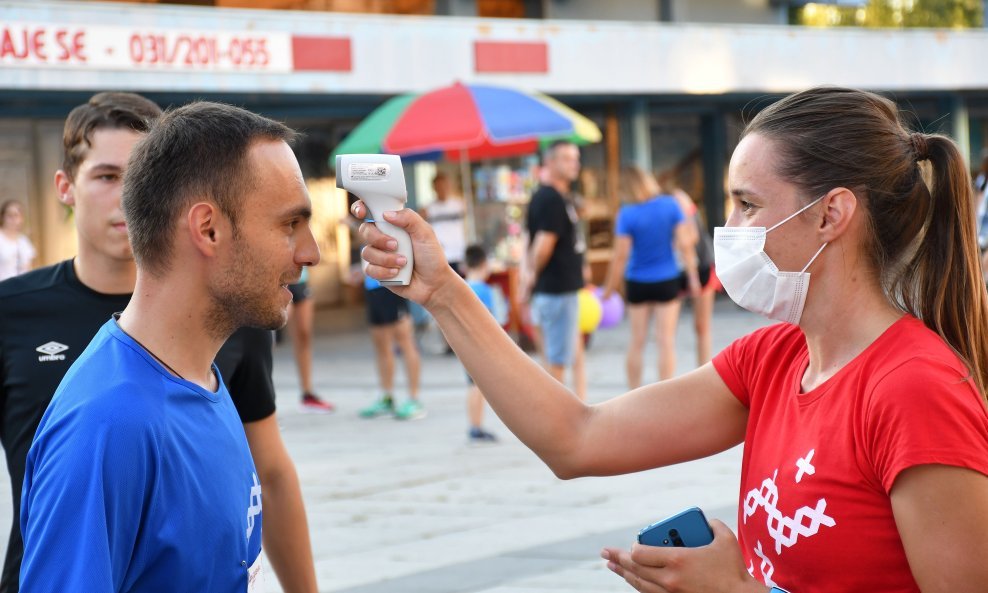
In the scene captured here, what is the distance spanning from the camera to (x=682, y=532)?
2.23 metres

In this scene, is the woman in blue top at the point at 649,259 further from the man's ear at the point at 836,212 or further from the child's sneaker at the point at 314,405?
the man's ear at the point at 836,212

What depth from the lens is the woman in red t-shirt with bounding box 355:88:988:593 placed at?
196 cm

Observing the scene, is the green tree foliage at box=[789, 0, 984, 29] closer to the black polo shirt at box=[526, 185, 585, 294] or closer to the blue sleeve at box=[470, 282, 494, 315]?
the blue sleeve at box=[470, 282, 494, 315]

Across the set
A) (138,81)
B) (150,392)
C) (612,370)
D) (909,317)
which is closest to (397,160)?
(150,392)

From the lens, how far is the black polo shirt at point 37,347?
2.75 metres

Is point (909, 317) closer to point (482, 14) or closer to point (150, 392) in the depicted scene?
point (150, 392)

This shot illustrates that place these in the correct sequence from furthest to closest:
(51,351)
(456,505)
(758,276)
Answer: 1. (456,505)
2. (51,351)
3. (758,276)

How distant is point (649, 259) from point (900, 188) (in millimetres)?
7200

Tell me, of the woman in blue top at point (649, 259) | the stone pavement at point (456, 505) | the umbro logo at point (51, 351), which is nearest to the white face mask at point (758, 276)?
the umbro logo at point (51, 351)

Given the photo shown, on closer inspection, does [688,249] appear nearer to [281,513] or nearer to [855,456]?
[281,513]

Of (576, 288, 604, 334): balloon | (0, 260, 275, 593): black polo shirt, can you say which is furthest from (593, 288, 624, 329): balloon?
(0, 260, 275, 593): black polo shirt

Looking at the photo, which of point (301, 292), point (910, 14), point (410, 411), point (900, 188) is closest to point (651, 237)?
point (410, 411)

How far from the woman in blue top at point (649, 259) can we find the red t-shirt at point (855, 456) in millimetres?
7107

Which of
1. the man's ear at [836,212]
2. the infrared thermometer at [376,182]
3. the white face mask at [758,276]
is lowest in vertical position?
the white face mask at [758,276]
